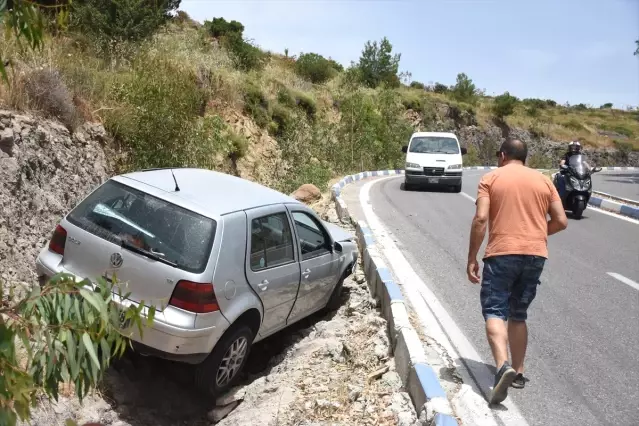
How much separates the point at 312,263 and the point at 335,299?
3.67 feet

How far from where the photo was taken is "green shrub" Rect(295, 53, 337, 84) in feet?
132

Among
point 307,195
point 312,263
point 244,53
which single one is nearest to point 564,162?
point 307,195

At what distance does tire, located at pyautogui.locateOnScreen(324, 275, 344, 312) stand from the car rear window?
2.50 meters

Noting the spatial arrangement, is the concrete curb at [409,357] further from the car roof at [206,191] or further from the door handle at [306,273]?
the car roof at [206,191]

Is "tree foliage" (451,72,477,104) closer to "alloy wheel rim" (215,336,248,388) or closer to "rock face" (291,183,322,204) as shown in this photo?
"rock face" (291,183,322,204)

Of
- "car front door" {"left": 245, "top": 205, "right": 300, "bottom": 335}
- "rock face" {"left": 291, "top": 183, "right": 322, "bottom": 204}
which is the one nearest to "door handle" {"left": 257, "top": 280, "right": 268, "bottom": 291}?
"car front door" {"left": 245, "top": 205, "right": 300, "bottom": 335}

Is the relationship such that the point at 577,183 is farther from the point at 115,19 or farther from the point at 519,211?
the point at 115,19

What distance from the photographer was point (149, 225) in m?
4.96

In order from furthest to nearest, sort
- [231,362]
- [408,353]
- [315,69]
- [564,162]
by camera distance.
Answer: [315,69]
[564,162]
[231,362]
[408,353]

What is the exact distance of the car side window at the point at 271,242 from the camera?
5.35 meters

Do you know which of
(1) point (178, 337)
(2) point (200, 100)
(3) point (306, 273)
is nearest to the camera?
(1) point (178, 337)

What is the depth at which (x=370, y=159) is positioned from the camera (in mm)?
29219

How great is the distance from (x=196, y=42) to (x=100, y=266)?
19.1m

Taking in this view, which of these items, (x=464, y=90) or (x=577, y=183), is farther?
(x=464, y=90)
